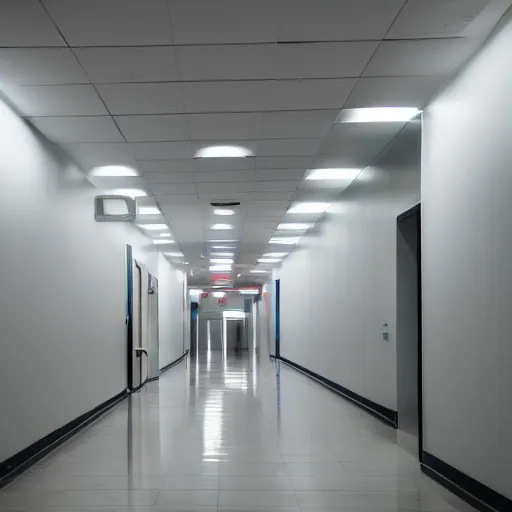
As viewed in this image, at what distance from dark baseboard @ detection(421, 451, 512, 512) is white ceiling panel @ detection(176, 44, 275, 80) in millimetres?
3985

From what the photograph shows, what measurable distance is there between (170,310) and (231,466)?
→ 56.9 feet

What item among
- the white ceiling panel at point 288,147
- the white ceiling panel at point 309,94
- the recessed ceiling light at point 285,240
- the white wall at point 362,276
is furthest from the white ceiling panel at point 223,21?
the recessed ceiling light at point 285,240

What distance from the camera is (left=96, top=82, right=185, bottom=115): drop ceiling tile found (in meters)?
6.27

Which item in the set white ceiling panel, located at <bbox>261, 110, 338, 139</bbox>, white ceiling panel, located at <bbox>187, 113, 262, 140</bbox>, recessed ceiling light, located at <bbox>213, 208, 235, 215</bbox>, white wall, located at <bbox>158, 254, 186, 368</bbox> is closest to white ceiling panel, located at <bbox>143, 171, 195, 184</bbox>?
white ceiling panel, located at <bbox>187, 113, 262, 140</bbox>

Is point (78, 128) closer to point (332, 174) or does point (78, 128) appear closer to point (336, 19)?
point (336, 19)

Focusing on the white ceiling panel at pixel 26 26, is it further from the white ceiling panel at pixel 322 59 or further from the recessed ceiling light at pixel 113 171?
the recessed ceiling light at pixel 113 171

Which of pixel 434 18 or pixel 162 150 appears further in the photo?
pixel 162 150

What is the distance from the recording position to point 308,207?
13.4 metres

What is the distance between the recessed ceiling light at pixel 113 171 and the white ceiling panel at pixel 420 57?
15.3ft

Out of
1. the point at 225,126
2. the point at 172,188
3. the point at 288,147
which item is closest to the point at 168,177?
the point at 172,188

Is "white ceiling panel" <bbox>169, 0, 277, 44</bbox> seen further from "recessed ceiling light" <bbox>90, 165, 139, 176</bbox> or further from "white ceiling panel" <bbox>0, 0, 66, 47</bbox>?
"recessed ceiling light" <bbox>90, 165, 139, 176</bbox>

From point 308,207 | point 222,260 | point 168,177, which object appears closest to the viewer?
point 168,177

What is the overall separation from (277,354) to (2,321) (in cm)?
2099

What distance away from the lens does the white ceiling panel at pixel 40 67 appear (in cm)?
541
